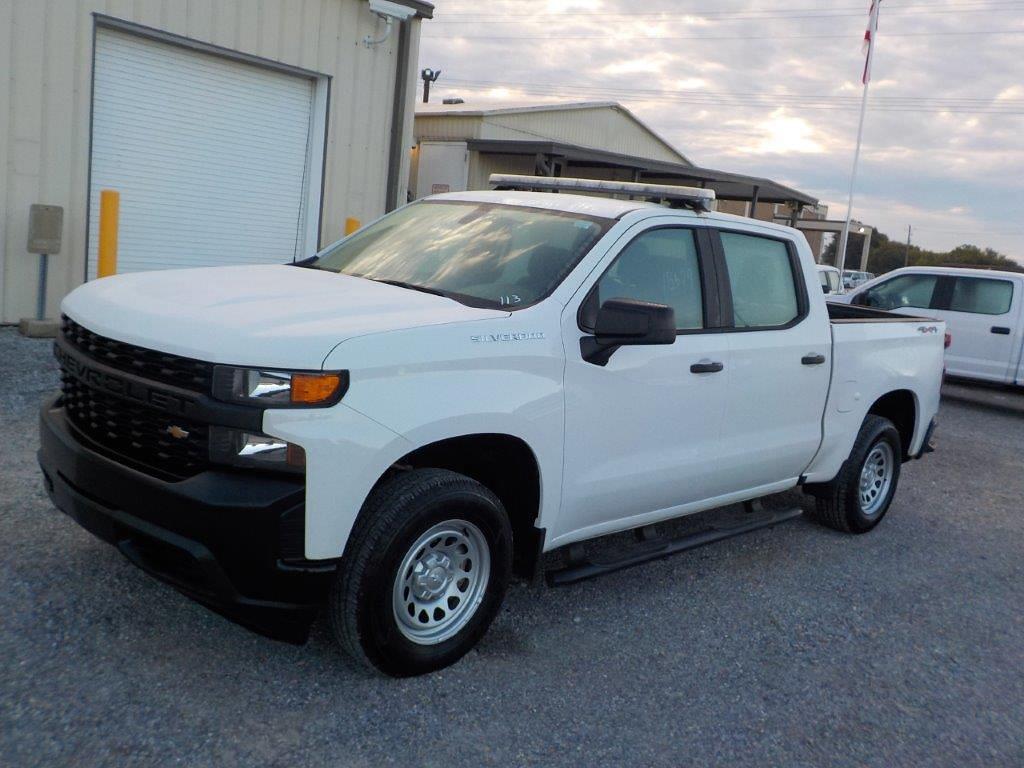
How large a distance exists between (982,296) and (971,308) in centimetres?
20

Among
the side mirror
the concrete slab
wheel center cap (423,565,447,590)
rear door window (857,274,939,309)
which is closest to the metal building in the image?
Result: rear door window (857,274,939,309)

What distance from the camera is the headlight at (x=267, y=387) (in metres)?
3.14

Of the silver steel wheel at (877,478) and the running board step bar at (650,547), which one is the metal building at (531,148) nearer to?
the silver steel wheel at (877,478)

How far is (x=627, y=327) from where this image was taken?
386cm

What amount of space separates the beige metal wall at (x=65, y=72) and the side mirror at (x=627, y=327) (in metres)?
7.59

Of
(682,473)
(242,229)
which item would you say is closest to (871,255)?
(242,229)

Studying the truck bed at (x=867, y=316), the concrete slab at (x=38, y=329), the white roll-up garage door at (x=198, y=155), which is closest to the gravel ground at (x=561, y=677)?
the truck bed at (x=867, y=316)

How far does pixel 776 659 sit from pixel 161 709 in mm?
2522

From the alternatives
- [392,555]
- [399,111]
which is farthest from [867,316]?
[399,111]

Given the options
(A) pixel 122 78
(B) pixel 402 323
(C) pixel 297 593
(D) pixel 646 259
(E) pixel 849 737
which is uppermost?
(A) pixel 122 78

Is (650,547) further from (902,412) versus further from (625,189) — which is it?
(902,412)

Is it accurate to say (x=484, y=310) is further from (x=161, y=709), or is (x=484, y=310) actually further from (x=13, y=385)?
(x=13, y=385)

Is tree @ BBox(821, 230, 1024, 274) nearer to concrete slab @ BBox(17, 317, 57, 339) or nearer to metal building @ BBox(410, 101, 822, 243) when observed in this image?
metal building @ BBox(410, 101, 822, 243)

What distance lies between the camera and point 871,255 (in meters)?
79.2
